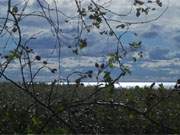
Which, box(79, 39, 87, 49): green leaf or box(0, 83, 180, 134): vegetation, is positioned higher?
box(79, 39, 87, 49): green leaf

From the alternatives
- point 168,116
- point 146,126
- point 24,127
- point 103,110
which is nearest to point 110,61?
point 24,127

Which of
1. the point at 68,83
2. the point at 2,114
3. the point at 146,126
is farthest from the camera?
the point at 146,126

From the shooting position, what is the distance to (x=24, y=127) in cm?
750

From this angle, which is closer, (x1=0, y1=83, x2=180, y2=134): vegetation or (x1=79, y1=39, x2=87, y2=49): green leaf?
(x1=0, y1=83, x2=180, y2=134): vegetation

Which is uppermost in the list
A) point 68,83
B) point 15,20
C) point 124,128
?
point 15,20

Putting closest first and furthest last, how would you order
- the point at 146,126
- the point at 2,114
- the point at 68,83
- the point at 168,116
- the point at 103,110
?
the point at 68,83
the point at 2,114
the point at 146,126
the point at 103,110
the point at 168,116

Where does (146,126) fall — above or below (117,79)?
below

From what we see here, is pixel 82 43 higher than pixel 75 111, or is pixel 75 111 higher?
pixel 82 43

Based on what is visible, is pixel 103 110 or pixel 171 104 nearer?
pixel 103 110

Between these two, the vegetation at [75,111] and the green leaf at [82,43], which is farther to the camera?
the green leaf at [82,43]

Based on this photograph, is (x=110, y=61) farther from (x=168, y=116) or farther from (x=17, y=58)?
(x=168, y=116)

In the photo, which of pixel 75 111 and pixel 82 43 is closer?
pixel 82 43

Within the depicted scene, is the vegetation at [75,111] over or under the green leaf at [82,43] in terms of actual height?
under

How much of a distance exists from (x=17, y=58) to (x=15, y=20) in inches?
15.8
